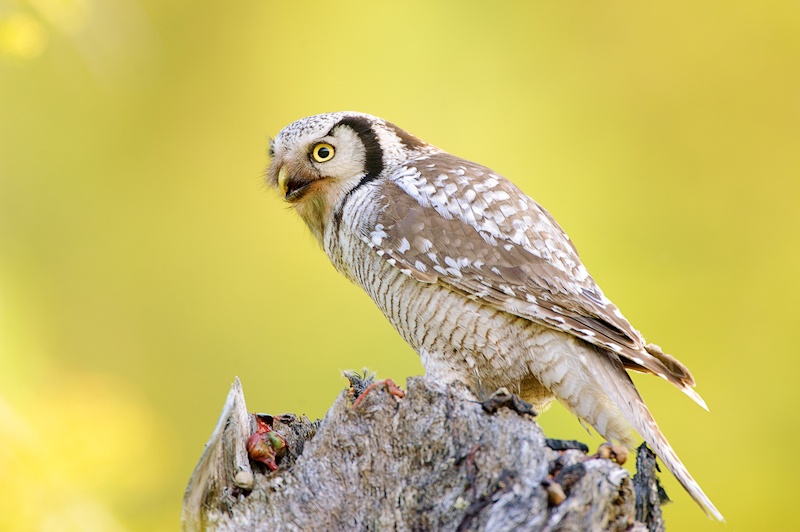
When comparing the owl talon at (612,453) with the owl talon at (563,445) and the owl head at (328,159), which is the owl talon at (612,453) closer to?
the owl talon at (563,445)

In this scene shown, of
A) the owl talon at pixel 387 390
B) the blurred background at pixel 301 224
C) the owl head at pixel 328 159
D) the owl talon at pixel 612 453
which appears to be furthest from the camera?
the blurred background at pixel 301 224

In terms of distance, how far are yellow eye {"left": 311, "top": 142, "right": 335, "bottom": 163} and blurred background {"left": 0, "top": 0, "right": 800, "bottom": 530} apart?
86.7 inches

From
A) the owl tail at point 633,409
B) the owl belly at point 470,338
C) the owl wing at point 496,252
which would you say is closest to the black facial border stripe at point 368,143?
the owl wing at point 496,252

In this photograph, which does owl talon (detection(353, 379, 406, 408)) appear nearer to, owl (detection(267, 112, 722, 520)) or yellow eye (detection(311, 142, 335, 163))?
owl (detection(267, 112, 722, 520))

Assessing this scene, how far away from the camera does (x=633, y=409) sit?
3.30 meters

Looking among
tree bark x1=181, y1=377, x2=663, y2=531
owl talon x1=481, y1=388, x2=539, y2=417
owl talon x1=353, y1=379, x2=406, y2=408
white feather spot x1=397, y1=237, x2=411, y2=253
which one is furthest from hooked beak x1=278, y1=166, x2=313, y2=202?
owl talon x1=481, y1=388, x2=539, y2=417

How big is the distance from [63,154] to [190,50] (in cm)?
143

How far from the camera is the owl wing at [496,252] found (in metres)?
3.41

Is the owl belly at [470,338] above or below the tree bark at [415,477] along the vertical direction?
above

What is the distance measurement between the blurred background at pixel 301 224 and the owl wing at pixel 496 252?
2.44 m

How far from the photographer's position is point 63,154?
732 cm

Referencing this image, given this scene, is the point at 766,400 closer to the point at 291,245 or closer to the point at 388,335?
the point at 388,335

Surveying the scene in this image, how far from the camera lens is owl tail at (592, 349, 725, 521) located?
302 centimetres

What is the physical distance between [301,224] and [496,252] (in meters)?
2.40
